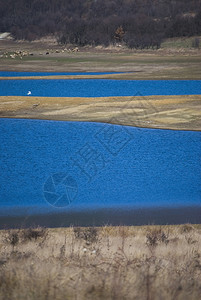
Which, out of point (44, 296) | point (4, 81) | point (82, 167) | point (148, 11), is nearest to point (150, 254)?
point (44, 296)

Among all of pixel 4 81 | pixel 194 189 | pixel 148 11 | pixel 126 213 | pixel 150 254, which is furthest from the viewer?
pixel 148 11

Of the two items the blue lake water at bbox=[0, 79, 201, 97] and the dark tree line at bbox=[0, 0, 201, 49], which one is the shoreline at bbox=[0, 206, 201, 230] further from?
the dark tree line at bbox=[0, 0, 201, 49]

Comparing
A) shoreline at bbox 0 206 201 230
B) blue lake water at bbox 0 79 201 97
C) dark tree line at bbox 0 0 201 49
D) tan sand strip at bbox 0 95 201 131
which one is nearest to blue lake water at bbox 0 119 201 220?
shoreline at bbox 0 206 201 230

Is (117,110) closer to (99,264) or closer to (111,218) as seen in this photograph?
(111,218)

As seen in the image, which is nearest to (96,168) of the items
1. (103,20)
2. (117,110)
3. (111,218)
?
(111,218)

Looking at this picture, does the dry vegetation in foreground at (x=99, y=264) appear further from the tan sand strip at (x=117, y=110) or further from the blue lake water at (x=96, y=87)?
the blue lake water at (x=96, y=87)

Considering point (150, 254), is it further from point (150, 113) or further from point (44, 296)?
point (150, 113)
